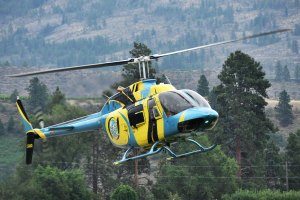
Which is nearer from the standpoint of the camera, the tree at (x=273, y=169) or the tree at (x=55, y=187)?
the tree at (x=55, y=187)

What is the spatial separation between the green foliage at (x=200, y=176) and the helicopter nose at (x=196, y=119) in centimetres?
4921

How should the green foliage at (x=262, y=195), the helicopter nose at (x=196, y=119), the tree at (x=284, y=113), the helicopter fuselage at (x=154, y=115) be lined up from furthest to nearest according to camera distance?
the tree at (x=284, y=113) → the green foliage at (x=262, y=195) → the helicopter fuselage at (x=154, y=115) → the helicopter nose at (x=196, y=119)

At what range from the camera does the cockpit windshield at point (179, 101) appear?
3588cm

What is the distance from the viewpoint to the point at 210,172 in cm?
8762

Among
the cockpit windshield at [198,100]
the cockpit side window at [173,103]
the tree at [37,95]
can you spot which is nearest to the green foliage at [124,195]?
the cockpit side window at [173,103]

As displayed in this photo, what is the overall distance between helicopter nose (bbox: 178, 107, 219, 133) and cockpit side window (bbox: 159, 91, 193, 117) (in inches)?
15.3

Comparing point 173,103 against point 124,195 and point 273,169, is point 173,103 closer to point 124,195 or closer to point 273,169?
point 124,195

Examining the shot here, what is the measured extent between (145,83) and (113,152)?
167 feet

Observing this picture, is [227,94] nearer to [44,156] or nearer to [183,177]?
[183,177]

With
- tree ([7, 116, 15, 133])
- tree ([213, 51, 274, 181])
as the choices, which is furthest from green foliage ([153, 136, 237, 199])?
tree ([7, 116, 15, 133])

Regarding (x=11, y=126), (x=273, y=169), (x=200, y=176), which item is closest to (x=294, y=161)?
(x=273, y=169)

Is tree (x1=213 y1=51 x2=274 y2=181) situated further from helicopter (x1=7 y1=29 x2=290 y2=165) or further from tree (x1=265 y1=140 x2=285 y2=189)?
helicopter (x1=7 y1=29 x2=290 y2=165)

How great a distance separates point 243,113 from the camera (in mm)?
90688

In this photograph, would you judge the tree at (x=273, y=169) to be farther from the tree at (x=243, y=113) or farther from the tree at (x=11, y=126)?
the tree at (x=11, y=126)
